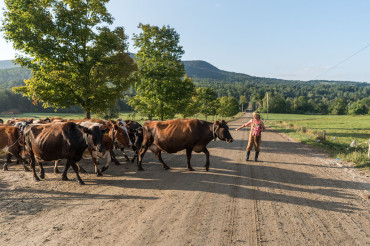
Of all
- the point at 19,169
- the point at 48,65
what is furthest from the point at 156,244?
the point at 48,65

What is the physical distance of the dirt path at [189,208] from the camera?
150 inches

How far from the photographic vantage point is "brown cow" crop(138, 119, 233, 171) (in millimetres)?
8086

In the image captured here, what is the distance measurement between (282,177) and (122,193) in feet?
18.4

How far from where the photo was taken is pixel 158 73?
18.5 meters

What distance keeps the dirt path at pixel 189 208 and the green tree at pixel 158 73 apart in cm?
1134

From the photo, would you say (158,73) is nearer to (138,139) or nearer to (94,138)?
(138,139)

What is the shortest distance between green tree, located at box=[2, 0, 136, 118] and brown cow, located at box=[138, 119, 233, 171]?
737 centimetres

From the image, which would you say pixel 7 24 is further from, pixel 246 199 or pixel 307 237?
pixel 307 237

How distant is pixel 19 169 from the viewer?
337 inches

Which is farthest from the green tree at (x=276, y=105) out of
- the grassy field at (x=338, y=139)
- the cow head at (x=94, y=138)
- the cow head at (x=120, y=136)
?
the cow head at (x=94, y=138)

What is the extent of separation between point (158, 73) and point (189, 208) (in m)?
15.2

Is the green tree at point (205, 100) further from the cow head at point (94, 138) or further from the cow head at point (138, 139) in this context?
the cow head at point (94, 138)

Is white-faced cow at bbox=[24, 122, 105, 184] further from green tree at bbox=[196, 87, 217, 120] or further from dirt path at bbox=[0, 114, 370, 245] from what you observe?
green tree at bbox=[196, 87, 217, 120]

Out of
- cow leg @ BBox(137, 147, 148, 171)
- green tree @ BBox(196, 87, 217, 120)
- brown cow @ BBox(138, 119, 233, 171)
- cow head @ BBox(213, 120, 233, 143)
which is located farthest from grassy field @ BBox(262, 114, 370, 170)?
green tree @ BBox(196, 87, 217, 120)
